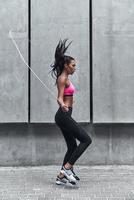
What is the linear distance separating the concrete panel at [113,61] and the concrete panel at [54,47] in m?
0.17

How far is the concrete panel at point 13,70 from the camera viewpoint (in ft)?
30.0

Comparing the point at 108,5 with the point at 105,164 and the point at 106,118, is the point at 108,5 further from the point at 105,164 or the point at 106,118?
the point at 105,164

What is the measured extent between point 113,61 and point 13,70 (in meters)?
1.70

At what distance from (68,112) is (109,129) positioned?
1.62 m

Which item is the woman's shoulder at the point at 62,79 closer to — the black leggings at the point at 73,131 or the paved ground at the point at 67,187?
the black leggings at the point at 73,131

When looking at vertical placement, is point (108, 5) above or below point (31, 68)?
above

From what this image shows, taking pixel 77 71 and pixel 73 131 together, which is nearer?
pixel 73 131

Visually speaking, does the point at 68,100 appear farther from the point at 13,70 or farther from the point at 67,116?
the point at 13,70

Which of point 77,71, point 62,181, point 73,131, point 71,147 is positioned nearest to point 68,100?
point 73,131

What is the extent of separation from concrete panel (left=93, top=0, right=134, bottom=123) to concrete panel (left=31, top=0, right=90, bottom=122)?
0.17 meters

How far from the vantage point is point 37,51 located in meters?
9.16

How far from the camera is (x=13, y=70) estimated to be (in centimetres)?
916

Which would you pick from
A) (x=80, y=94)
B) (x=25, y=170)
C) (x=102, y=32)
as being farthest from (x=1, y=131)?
(x=102, y=32)

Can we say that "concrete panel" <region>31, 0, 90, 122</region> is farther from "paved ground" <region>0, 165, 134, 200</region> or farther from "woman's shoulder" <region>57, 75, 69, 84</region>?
"woman's shoulder" <region>57, 75, 69, 84</region>
